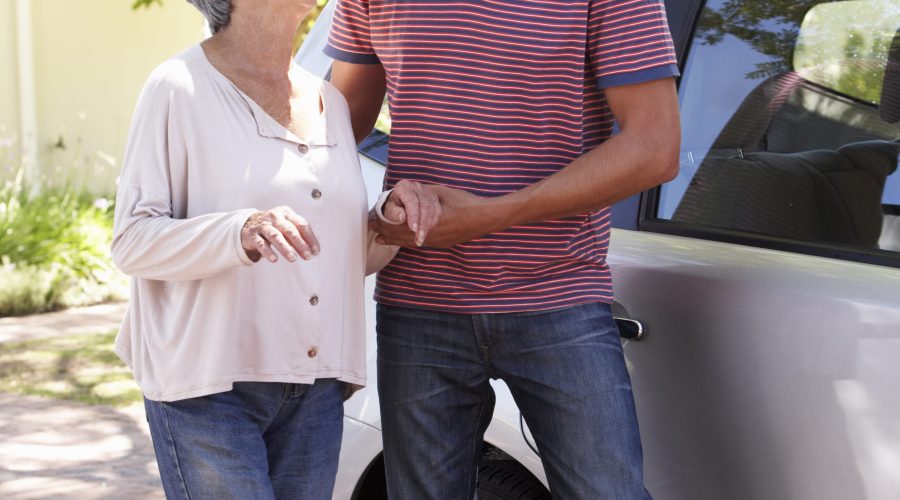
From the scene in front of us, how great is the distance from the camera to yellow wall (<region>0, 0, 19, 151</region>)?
30.1 ft

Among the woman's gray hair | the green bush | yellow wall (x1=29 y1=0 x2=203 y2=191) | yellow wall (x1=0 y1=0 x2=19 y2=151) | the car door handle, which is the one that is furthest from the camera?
yellow wall (x1=29 y1=0 x2=203 y2=191)

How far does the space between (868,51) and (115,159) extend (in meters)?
8.83

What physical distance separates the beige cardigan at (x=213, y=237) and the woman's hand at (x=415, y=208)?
15 centimetres

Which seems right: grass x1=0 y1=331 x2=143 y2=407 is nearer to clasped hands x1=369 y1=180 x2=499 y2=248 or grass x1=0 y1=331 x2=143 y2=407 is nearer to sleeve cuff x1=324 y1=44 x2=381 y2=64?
sleeve cuff x1=324 y1=44 x2=381 y2=64

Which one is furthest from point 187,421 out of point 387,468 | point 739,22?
point 739,22

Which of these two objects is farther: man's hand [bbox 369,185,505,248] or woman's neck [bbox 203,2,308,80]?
woman's neck [bbox 203,2,308,80]

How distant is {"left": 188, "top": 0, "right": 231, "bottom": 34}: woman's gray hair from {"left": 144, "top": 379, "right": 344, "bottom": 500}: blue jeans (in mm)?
639

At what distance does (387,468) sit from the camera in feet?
7.04

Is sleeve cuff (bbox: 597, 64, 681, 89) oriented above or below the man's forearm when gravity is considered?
above

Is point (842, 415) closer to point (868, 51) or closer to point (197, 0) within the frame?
point (868, 51)

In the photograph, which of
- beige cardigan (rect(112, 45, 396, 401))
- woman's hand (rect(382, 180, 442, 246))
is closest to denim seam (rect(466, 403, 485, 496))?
beige cardigan (rect(112, 45, 396, 401))

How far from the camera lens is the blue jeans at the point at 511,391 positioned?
187cm

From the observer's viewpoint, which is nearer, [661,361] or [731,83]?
[661,361]

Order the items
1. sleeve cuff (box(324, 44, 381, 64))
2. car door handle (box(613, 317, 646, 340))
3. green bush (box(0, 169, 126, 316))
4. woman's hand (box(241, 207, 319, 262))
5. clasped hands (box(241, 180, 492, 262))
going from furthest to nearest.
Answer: green bush (box(0, 169, 126, 316)), sleeve cuff (box(324, 44, 381, 64)), car door handle (box(613, 317, 646, 340)), clasped hands (box(241, 180, 492, 262)), woman's hand (box(241, 207, 319, 262))
